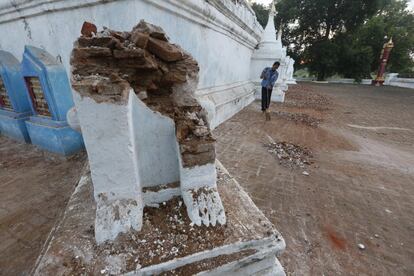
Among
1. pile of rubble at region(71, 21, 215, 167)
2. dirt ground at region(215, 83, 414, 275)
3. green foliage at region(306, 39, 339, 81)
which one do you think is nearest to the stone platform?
pile of rubble at region(71, 21, 215, 167)

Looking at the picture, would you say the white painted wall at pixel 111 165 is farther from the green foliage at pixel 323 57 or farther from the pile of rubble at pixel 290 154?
the green foliage at pixel 323 57

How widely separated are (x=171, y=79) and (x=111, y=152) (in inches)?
22.7

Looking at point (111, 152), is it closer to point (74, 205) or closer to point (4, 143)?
point (74, 205)

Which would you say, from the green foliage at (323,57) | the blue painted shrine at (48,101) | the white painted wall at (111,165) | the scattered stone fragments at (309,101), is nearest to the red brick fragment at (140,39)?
the white painted wall at (111,165)

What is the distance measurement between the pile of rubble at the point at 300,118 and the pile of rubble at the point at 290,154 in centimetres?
199

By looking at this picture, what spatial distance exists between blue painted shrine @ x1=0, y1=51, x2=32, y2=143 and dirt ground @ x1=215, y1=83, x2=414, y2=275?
3775mm

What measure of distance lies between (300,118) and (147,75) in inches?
226

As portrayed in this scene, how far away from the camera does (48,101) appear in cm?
339

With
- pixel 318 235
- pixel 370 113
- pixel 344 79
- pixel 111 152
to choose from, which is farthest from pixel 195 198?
pixel 344 79

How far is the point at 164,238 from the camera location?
1.28 metres

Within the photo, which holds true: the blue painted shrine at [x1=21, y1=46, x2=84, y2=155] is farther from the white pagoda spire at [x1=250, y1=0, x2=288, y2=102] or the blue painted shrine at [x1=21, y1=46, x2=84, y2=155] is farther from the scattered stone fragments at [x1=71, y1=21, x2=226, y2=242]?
the white pagoda spire at [x1=250, y1=0, x2=288, y2=102]

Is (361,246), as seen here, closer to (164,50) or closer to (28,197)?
(164,50)

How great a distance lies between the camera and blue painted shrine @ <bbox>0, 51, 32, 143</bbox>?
12.7 feet

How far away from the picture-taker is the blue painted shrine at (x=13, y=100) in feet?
12.7
